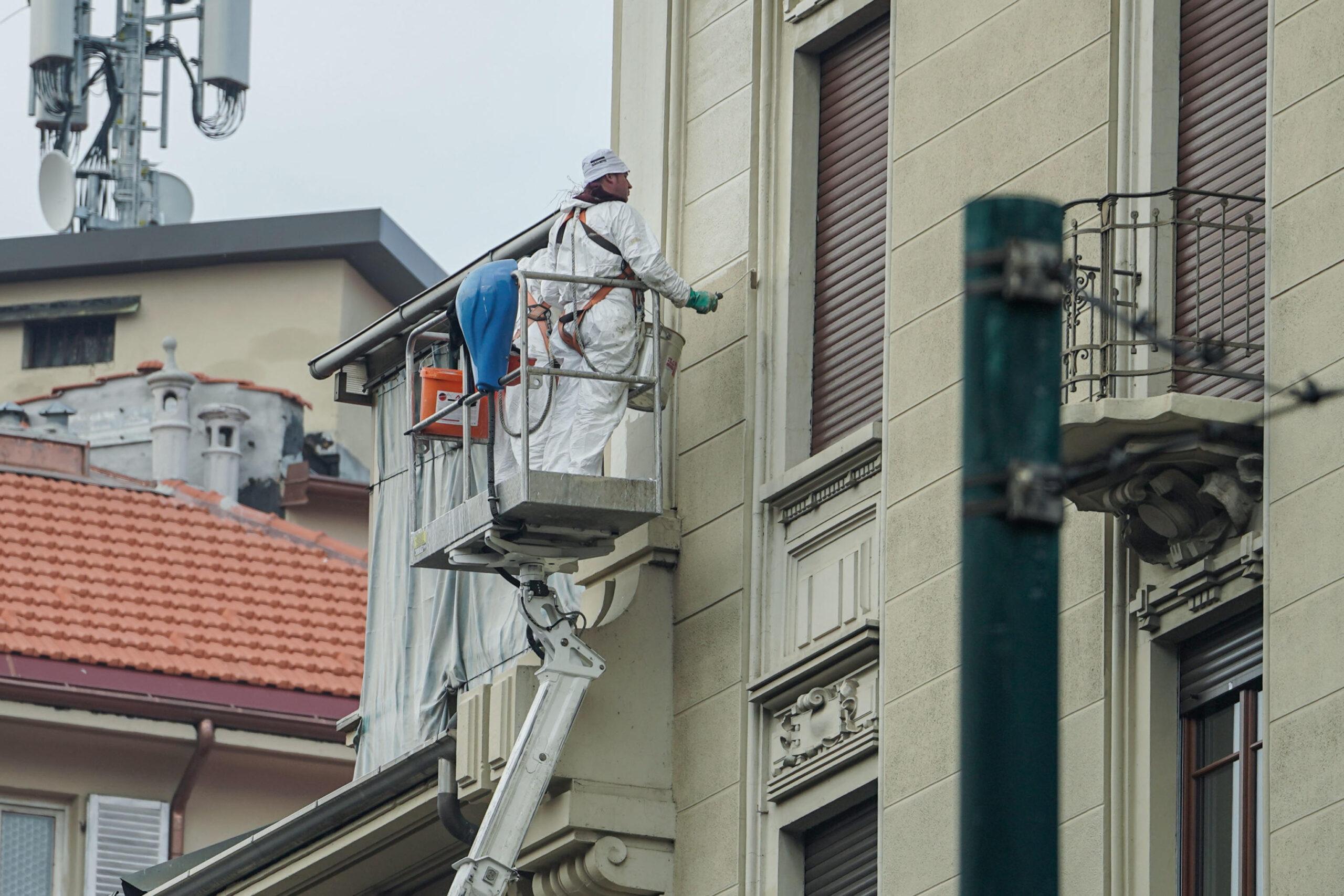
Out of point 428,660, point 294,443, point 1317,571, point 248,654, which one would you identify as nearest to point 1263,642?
point 1317,571

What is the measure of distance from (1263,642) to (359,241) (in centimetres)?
3062

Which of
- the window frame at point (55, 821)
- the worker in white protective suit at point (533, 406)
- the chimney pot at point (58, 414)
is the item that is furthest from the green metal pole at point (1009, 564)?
the chimney pot at point (58, 414)

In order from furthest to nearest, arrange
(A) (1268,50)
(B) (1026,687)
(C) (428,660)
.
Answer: (C) (428,660), (A) (1268,50), (B) (1026,687)

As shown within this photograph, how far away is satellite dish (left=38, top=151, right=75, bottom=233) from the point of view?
46906 millimetres

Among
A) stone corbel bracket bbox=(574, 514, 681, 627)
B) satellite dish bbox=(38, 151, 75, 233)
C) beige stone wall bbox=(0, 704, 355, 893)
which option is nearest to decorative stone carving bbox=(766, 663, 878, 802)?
stone corbel bracket bbox=(574, 514, 681, 627)

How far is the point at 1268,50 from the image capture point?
12.5 metres

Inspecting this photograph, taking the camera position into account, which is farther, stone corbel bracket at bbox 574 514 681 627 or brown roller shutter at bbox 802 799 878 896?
stone corbel bracket at bbox 574 514 681 627

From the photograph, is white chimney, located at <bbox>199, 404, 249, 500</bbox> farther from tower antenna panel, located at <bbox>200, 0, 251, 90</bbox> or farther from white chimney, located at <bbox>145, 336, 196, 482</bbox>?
tower antenna panel, located at <bbox>200, 0, 251, 90</bbox>

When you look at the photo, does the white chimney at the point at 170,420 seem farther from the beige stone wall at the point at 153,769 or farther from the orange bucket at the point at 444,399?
the orange bucket at the point at 444,399

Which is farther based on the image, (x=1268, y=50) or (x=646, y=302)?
(x=646, y=302)

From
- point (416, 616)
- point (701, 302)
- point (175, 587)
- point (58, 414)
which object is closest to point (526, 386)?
point (701, 302)

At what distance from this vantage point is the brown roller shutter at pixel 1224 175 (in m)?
12.7

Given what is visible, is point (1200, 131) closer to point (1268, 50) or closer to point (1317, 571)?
point (1268, 50)

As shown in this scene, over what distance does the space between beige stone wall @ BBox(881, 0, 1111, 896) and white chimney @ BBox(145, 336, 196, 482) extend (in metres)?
20.7
